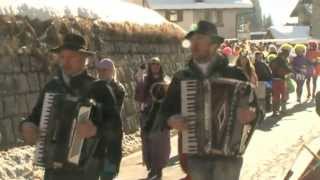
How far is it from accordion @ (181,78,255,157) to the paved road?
3.69 m

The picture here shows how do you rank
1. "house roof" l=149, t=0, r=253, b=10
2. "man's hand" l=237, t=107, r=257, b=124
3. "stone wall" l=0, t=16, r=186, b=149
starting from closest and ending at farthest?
"man's hand" l=237, t=107, r=257, b=124, "stone wall" l=0, t=16, r=186, b=149, "house roof" l=149, t=0, r=253, b=10

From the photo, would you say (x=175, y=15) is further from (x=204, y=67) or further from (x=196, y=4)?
(x=204, y=67)

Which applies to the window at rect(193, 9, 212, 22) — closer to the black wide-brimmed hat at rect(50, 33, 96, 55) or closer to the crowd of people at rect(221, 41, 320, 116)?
the crowd of people at rect(221, 41, 320, 116)

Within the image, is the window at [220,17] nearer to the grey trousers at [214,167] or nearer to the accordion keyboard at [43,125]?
the grey trousers at [214,167]

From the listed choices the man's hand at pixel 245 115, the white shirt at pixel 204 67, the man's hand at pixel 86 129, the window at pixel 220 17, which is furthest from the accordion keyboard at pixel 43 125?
the window at pixel 220 17

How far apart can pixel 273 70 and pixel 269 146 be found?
558 centimetres

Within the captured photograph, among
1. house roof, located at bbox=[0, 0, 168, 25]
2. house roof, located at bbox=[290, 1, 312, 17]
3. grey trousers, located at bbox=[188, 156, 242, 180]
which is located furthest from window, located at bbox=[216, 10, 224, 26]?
grey trousers, located at bbox=[188, 156, 242, 180]

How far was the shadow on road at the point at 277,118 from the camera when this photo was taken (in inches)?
637

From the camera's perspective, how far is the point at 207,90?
5.47 m

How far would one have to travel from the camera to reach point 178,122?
5469mm

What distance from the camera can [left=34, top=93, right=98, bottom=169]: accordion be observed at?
4.97 metres

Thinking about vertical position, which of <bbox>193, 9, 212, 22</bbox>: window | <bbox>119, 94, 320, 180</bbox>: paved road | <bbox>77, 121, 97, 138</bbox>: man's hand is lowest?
<bbox>193, 9, 212, 22</bbox>: window

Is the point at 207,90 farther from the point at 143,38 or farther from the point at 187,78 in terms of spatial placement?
the point at 143,38

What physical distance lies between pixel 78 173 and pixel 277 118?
1320 cm
